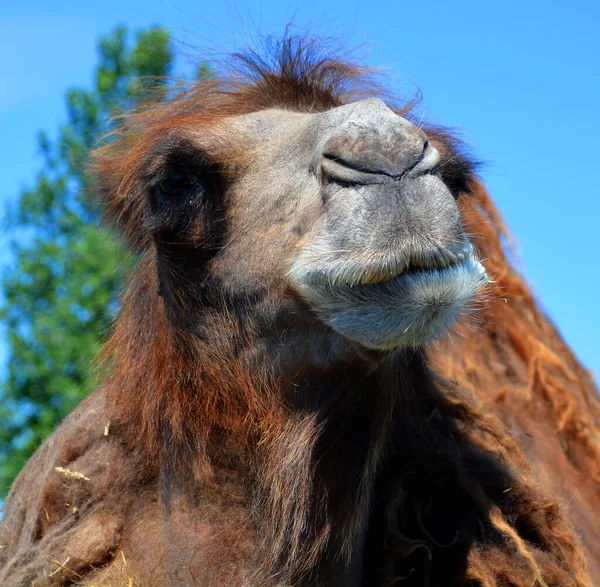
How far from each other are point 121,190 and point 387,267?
5.25 ft

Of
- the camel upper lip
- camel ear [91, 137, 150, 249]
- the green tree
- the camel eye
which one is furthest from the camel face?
the green tree

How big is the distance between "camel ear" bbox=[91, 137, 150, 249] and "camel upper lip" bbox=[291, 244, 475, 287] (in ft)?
3.57

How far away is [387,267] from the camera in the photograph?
2.93 metres

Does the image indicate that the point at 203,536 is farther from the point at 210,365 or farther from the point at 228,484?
the point at 210,365

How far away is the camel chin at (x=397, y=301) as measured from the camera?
2965mm

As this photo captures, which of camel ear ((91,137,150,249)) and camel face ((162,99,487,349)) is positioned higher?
camel ear ((91,137,150,249))

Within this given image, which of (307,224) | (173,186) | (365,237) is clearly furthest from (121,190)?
(365,237)

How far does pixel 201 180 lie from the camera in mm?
3586

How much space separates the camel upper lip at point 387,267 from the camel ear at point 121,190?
109 cm

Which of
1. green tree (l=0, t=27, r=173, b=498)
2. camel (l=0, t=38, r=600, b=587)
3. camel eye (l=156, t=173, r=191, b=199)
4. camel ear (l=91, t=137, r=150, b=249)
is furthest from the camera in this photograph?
green tree (l=0, t=27, r=173, b=498)

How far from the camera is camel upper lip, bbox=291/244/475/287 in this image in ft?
9.59

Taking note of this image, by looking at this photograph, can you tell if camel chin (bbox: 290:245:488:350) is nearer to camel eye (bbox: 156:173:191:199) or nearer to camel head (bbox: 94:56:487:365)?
camel head (bbox: 94:56:487:365)

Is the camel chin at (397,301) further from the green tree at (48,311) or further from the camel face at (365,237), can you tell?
the green tree at (48,311)

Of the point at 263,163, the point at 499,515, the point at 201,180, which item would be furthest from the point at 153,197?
the point at 499,515
